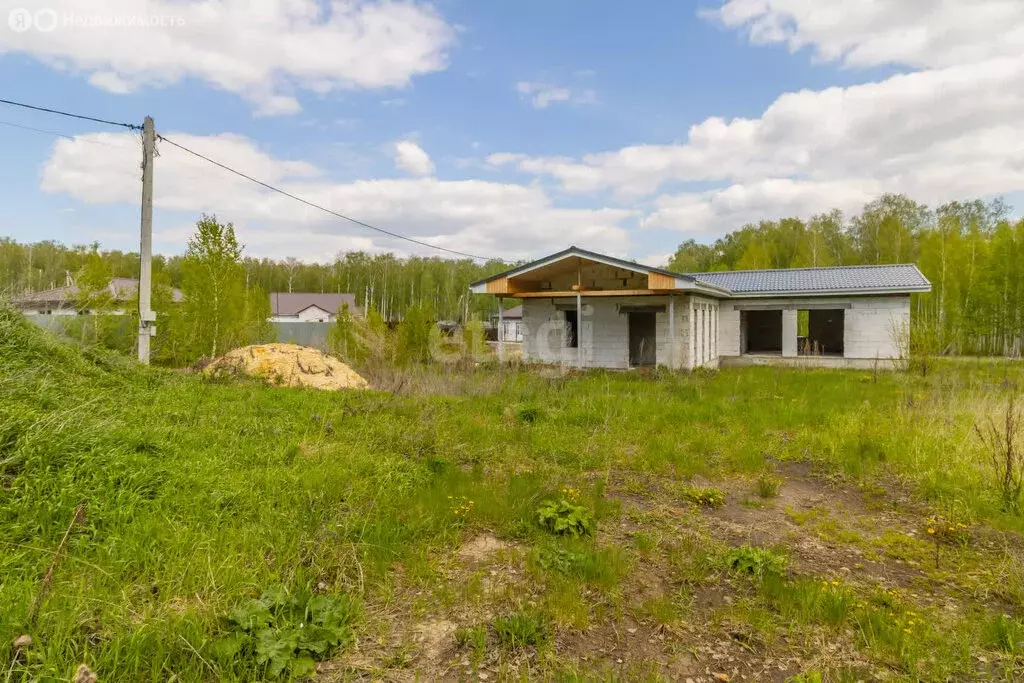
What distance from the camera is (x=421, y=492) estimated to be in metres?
4.94

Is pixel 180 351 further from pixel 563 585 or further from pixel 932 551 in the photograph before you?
pixel 932 551

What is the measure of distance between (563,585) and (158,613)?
2.27m

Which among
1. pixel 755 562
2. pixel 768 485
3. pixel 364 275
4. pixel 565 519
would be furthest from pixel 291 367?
pixel 364 275

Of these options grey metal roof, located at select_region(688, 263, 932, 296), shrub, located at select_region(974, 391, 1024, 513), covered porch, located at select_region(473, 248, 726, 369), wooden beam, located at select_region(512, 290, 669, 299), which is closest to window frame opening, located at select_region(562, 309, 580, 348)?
covered porch, located at select_region(473, 248, 726, 369)

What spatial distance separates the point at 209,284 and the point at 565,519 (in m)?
13.8

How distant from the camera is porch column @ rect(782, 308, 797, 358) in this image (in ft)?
56.3

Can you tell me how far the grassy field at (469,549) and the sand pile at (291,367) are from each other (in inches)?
165

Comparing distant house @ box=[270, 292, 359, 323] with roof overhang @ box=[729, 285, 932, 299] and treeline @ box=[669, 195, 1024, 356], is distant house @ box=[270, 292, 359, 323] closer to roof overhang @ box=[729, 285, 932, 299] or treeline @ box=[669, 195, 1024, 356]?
treeline @ box=[669, 195, 1024, 356]

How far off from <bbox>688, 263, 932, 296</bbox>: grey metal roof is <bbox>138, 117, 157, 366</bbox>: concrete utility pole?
43.0ft

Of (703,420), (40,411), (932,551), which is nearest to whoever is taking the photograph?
(932,551)

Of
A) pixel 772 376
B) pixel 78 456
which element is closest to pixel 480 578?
pixel 78 456

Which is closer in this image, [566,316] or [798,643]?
[798,643]

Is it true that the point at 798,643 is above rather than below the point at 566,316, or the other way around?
below

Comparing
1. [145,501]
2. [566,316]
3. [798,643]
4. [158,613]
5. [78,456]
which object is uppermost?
[566,316]
